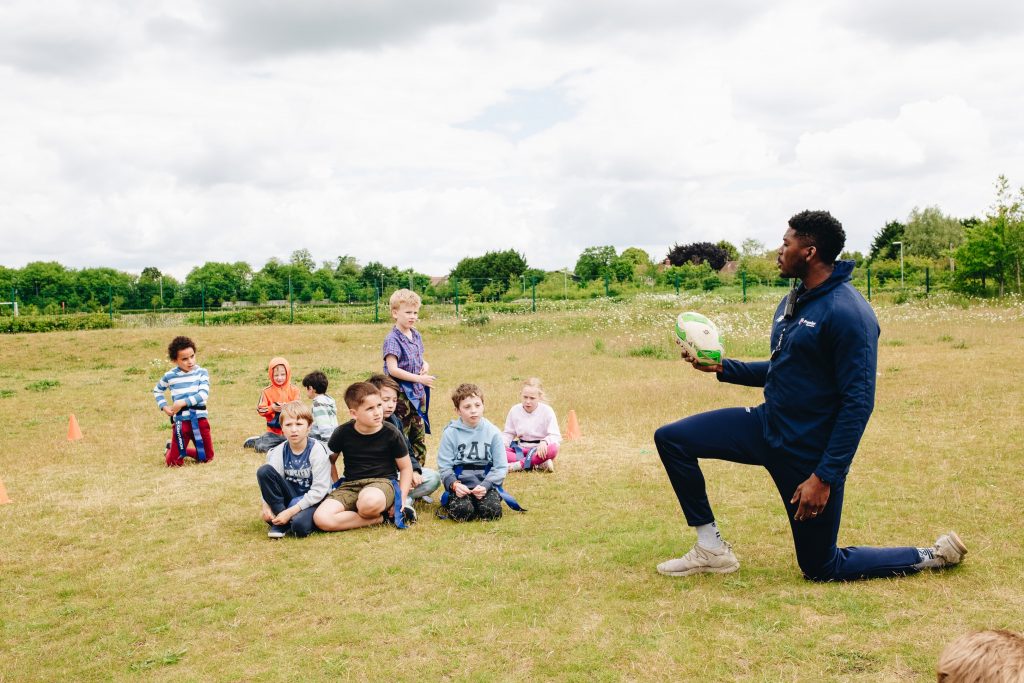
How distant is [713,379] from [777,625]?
11823mm

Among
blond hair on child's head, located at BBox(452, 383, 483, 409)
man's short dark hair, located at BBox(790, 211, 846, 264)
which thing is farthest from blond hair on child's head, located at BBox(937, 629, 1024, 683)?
blond hair on child's head, located at BBox(452, 383, 483, 409)

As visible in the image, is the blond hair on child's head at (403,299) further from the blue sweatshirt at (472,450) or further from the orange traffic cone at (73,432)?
the orange traffic cone at (73,432)

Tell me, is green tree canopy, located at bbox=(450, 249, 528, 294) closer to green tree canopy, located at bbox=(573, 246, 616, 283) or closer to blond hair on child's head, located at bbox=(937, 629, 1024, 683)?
green tree canopy, located at bbox=(573, 246, 616, 283)

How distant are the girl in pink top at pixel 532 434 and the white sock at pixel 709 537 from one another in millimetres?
3702

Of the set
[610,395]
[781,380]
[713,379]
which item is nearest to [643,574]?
[781,380]

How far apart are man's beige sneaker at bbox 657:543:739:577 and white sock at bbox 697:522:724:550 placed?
0.02 meters

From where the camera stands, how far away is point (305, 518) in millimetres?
6527

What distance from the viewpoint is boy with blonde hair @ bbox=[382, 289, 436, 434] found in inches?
303

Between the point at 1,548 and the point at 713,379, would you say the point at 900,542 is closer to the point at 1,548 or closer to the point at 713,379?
the point at 1,548

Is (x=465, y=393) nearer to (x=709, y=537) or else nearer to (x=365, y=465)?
(x=365, y=465)

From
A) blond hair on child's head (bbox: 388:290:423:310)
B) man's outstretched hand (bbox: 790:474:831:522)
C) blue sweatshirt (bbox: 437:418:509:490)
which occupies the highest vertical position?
blond hair on child's head (bbox: 388:290:423:310)

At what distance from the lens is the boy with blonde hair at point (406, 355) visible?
25.2 feet

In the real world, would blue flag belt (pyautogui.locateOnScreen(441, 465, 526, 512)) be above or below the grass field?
above

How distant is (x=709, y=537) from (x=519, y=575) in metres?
1.32
